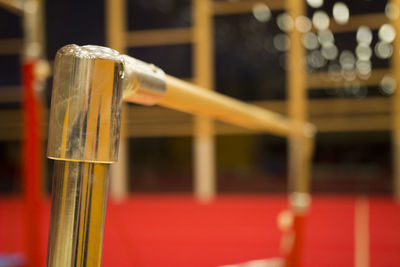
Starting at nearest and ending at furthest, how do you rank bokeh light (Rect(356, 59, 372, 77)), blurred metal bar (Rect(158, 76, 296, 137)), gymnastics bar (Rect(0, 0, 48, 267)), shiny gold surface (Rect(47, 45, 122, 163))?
shiny gold surface (Rect(47, 45, 122, 163)) < blurred metal bar (Rect(158, 76, 296, 137)) < gymnastics bar (Rect(0, 0, 48, 267)) < bokeh light (Rect(356, 59, 372, 77))

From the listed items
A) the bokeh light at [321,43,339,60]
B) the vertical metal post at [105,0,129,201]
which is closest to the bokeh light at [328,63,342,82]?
the bokeh light at [321,43,339,60]

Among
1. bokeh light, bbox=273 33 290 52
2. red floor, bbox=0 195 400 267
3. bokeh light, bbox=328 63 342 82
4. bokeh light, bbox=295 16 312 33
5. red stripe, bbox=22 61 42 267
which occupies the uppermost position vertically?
bokeh light, bbox=295 16 312 33

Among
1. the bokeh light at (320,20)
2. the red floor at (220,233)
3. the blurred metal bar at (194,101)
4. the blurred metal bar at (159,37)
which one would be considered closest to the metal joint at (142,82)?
the blurred metal bar at (194,101)

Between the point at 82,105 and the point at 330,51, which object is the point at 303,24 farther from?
the point at 82,105

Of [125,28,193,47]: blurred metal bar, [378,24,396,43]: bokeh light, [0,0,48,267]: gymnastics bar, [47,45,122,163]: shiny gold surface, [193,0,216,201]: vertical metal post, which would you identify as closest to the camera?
[47,45,122,163]: shiny gold surface

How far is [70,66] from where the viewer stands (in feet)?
1.07

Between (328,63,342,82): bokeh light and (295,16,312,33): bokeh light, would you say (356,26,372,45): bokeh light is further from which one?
(295,16,312,33): bokeh light

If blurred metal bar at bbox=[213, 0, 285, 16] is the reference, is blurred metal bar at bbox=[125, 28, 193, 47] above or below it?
below

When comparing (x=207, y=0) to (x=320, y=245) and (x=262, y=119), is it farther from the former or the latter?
(x=262, y=119)

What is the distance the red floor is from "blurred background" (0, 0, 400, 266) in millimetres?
1025

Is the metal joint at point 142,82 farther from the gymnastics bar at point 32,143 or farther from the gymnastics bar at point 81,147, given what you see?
the gymnastics bar at point 32,143

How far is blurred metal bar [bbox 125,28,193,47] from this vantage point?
673cm

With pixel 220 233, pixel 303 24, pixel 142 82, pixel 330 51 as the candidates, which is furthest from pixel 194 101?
pixel 303 24

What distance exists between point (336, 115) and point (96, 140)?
633 cm
